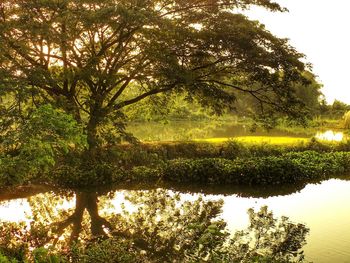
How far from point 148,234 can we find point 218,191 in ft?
18.4

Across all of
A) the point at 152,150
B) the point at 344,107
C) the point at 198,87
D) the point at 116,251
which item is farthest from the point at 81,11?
the point at 344,107

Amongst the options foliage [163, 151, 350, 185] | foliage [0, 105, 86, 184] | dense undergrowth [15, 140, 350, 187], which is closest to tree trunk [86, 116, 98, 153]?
dense undergrowth [15, 140, 350, 187]

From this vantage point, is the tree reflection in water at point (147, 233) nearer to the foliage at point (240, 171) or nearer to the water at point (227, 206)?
the water at point (227, 206)

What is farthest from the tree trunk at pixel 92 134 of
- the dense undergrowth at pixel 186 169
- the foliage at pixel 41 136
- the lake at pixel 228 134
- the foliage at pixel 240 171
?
the lake at pixel 228 134

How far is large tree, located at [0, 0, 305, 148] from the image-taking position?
14398mm

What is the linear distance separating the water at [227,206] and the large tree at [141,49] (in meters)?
2.58

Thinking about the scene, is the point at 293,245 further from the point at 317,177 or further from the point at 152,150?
the point at 152,150

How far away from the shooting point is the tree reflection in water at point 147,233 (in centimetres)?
884

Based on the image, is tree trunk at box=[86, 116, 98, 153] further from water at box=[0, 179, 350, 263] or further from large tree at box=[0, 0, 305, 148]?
water at box=[0, 179, 350, 263]

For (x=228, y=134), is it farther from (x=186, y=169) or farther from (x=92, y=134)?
(x=92, y=134)

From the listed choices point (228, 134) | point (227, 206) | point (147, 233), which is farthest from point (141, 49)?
point (228, 134)

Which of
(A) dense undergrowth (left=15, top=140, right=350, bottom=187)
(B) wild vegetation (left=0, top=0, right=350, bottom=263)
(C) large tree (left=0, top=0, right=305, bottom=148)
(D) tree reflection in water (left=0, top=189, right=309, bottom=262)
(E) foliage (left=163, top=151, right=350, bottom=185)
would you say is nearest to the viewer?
(D) tree reflection in water (left=0, top=189, right=309, bottom=262)

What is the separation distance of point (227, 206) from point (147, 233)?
12.5 feet

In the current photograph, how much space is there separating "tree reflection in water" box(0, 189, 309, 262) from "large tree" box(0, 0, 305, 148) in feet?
10.4
